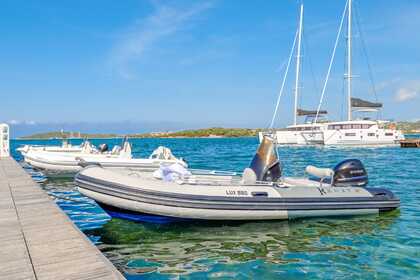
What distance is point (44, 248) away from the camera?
4.39 meters

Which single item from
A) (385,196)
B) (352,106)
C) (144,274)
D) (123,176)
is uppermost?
(352,106)

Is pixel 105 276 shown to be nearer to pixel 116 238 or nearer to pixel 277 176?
pixel 116 238

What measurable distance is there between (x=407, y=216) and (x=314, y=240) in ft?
9.70

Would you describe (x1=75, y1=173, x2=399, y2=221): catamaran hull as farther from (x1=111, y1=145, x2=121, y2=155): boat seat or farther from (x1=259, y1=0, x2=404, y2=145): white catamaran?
(x1=259, y1=0, x2=404, y2=145): white catamaran

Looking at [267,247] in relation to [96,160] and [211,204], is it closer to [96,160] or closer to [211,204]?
[211,204]

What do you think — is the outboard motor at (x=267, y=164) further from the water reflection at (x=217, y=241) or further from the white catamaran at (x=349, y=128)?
the white catamaran at (x=349, y=128)

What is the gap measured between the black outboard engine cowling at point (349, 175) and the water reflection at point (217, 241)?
812mm

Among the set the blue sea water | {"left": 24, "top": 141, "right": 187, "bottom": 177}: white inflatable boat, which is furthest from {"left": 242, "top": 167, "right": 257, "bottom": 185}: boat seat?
{"left": 24, "top": 141, "right": 187, "bottom": 177}: white inflatable boat

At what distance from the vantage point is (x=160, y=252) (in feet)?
20.1

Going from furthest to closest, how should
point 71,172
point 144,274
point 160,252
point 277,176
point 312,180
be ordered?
point 71,172 → point 312,180 → point 277,176 → point 160,252 → point 144,274

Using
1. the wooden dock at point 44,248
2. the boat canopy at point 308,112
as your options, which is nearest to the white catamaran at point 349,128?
the boat canopy at point 308,112

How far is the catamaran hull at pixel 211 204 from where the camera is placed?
22.7ft

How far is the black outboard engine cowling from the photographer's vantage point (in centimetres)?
848

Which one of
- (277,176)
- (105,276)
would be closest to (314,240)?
(277,176)
